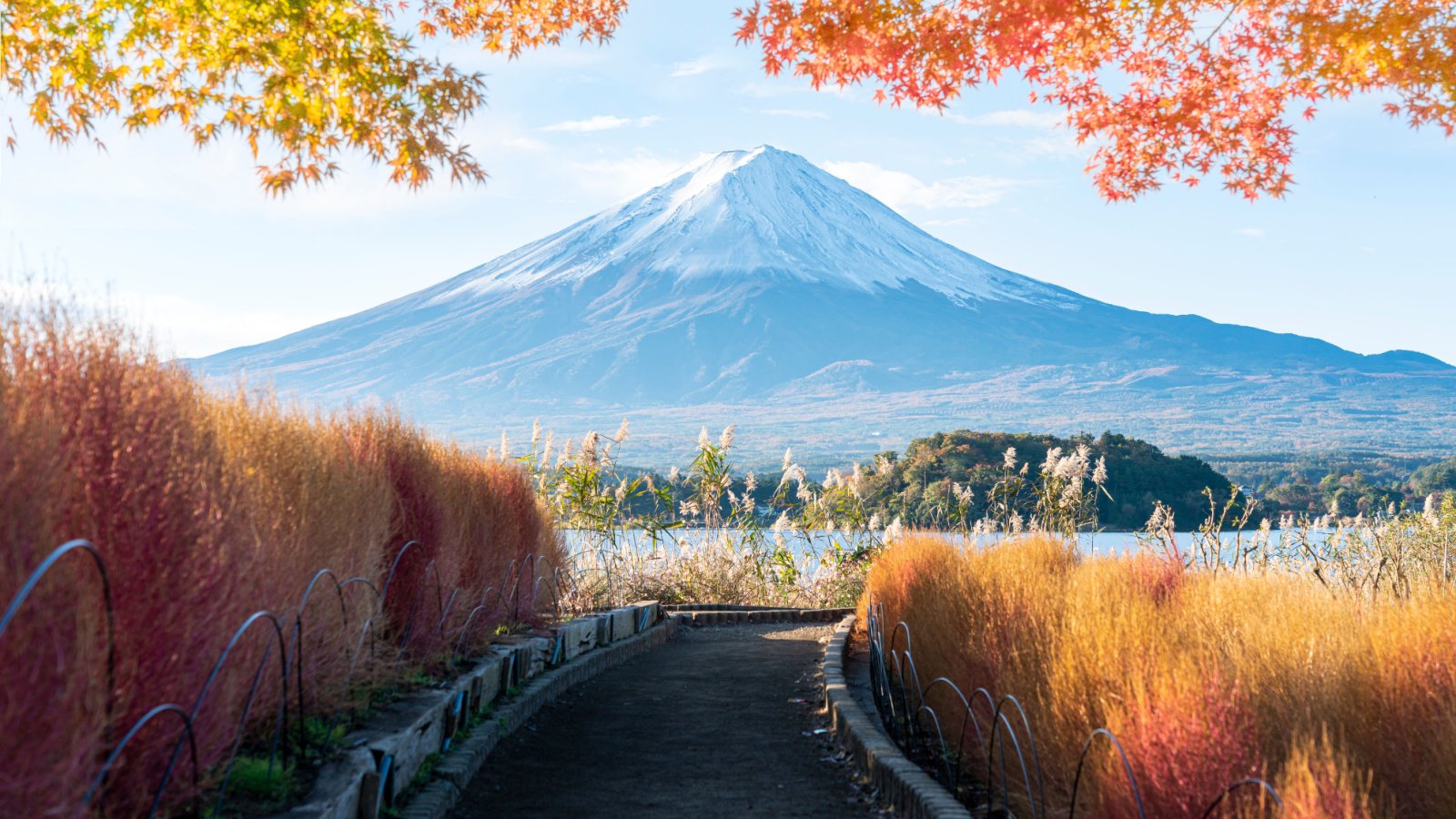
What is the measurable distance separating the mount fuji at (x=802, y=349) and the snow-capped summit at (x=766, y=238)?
0.37 metres

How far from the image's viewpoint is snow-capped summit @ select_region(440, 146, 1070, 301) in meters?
174

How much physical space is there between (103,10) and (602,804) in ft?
22.6

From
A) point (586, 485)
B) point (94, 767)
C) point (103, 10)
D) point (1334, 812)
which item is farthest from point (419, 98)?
point (1334, 812)

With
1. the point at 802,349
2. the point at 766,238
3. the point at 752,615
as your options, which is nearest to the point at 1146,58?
the point at 752,615

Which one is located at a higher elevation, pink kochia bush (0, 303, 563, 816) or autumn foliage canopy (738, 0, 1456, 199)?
autumn foliage canopy (738, 0, 1456, 199)

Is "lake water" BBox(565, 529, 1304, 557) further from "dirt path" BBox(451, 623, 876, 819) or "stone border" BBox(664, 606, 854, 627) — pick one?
"dirt path" BBox(451, 623, 876, 819)

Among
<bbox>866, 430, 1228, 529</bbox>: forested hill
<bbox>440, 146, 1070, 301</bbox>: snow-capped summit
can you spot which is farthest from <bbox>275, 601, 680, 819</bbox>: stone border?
<bbox>440, 146, 1070, 301</bbox>: snow-capped summit

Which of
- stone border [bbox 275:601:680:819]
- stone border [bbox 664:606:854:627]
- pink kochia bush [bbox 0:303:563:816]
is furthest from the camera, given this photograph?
stone border [bbox 664:606:854:627]

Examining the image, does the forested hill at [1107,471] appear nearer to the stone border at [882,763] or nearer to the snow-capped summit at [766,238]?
the stone border at [882,763]

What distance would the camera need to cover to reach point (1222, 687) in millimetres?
3426

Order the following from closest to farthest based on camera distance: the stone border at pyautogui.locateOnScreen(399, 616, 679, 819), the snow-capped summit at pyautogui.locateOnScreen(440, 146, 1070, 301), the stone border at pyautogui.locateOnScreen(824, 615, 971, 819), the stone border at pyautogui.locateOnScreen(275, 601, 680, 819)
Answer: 1. the stone border at pyautogui.locateOnScreen(275, 601, 680, 819)
2. the stone border at pyautogui.locateOnScreen(824, 615, 971, 819)
3. the stone border at pyautogui.locateOnScreen(399, 616, 679, 819)
4. the snow-capped summit at pyautogui.locateOnScreen(440, 146, 1070, 301)

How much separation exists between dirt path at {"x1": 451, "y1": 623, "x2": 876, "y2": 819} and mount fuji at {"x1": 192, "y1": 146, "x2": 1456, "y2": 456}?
91204 millimetres

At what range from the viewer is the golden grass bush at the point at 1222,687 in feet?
10.6

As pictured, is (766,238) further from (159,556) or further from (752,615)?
(159,556)
